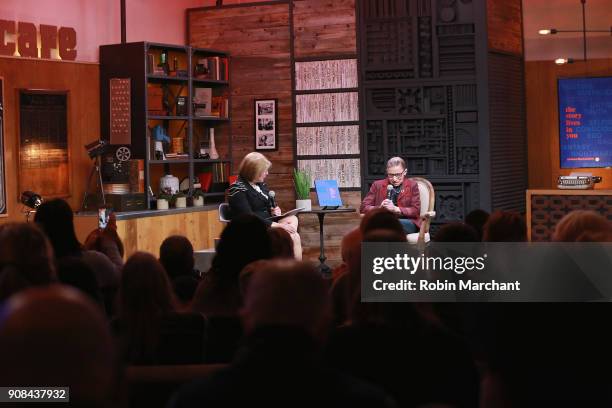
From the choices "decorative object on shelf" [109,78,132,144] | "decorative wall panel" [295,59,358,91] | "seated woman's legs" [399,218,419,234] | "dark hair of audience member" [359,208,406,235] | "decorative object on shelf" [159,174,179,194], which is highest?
"decorative wall panel" [295,59,358,91]

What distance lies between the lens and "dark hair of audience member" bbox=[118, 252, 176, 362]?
3109mm

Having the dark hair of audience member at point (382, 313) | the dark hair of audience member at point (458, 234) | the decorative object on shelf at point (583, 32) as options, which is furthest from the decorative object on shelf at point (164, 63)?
the dark hair of audience member at point (382, 313)

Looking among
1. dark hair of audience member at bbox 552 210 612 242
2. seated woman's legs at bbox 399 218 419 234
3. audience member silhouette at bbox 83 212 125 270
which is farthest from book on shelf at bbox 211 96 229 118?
dark hair of audience member at bbox 552 210 612 242

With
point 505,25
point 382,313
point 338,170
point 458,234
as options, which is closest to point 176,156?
point 338,170

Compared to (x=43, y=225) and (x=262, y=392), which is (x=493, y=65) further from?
(x=262, y=392)

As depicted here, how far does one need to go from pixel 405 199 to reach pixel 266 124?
2.53m

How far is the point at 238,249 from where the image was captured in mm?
4020

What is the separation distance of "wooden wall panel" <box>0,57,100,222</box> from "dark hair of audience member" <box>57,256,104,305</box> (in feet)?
16.2

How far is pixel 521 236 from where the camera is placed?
4.18 meters

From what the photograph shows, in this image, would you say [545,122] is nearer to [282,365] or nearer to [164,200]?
[164,200]

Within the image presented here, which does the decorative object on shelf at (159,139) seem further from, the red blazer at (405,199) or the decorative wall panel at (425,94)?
the red blazer at (405,199)

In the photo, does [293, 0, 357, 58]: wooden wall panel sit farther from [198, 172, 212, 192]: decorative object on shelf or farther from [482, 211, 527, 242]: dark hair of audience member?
[482, 211, 527, 242]: dark hair of audience member

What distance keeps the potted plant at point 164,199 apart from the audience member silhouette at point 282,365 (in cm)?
808

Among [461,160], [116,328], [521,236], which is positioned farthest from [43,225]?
[461,160]
